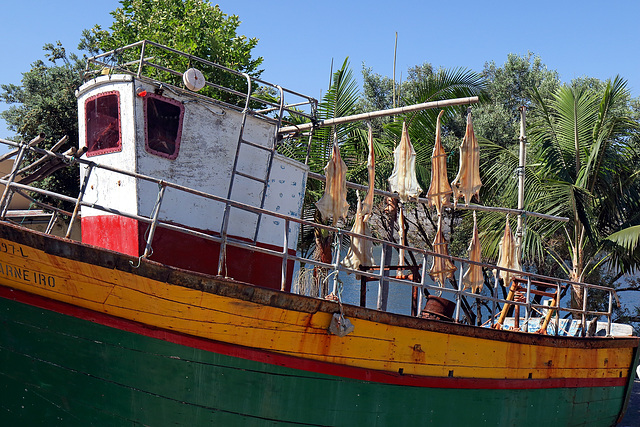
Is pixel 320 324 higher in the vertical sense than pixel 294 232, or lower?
lower

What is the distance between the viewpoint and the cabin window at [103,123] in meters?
7.77

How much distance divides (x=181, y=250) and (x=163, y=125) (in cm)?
174

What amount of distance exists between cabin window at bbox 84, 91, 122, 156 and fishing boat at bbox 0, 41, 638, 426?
3 centimetres

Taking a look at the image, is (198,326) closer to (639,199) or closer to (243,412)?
(243,412)

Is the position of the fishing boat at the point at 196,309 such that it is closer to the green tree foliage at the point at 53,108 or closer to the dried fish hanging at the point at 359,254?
the dried fish hanging at the point at 359,254

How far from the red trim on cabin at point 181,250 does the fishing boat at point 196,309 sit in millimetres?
26

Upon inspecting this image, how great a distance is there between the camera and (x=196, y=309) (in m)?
6.71

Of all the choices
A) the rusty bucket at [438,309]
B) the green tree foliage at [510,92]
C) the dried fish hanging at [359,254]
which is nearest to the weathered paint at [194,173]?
the dried fish hanging at [359,254]

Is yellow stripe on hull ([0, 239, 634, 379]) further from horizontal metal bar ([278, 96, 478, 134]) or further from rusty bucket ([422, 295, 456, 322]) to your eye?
horizontal metal bar ([278, 96, 478, 134])

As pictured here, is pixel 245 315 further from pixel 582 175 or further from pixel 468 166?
pixel 582 175

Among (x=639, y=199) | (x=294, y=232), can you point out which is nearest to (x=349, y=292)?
(x=639, y=199)

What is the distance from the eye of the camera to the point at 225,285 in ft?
22.1

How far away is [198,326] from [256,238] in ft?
5.97

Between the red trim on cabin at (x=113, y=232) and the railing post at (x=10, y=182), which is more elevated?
the railing post at (x=10, y=182)
